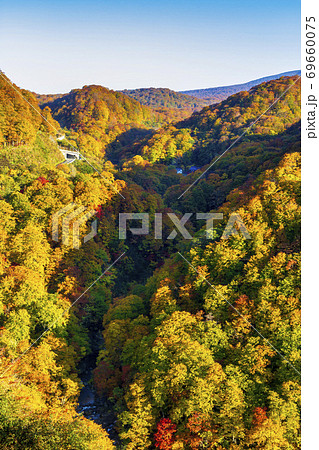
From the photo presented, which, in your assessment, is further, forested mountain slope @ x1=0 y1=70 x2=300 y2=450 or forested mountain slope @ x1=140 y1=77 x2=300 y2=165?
forested mountain slope @ x1=140 y1=77 x2=300 y2=165

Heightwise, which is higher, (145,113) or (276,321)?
(145,113)

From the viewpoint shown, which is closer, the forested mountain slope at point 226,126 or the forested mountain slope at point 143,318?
the forested mountain slope at point 143,318

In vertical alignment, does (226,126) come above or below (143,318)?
above

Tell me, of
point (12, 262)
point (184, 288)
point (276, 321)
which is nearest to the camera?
point (276, 321)

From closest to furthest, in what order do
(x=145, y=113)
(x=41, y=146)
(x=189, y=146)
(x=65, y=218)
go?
(x=65, y=218)
(x=41, y=146)
(x=189, y=146)
(x=145, y=113)

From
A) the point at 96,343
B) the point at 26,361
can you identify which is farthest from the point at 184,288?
the point at 26,361

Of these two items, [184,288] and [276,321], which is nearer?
[276,321]

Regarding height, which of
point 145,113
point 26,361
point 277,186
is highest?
point 145,113

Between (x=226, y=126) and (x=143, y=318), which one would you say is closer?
(x=143, y=318)

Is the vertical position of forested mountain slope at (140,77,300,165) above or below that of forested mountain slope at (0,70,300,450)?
above

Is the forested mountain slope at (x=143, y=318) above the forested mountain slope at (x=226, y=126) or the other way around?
the other way around

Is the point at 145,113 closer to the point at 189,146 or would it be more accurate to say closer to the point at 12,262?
the point at 189,146
